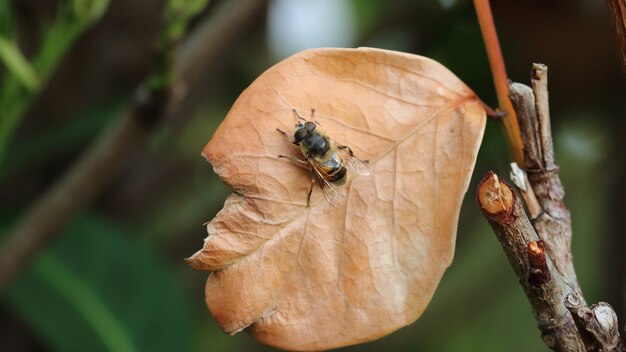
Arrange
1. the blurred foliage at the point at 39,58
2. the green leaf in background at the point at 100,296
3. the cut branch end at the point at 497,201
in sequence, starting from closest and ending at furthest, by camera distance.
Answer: the cut branch end at the point at 497,201, the blurred foliage at the point at 39,58, the green leaf in background at the point at 100,296

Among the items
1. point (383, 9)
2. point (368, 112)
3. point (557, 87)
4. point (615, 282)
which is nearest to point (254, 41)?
point (383, 9)

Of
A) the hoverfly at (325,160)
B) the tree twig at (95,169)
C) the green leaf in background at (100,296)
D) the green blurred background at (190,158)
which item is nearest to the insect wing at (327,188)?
the hoverfly at (325,160)

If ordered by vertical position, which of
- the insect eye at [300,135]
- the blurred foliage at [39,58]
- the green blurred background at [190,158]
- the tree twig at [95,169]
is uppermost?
the blurred foliage at [39,58]

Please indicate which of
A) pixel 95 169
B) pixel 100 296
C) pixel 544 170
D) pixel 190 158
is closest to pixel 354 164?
pixel 544 170

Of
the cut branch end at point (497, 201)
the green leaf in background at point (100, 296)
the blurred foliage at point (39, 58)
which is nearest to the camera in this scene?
the cut branch end at point (497, 201)

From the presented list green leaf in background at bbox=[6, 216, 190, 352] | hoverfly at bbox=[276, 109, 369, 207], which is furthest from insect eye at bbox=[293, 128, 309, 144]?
green leaf in background at bbox=[6, 216, 190, 352]

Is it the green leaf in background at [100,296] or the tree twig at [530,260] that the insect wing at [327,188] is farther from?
the green leaf in background at [100,296]

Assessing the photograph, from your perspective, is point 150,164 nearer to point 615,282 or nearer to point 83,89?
point 83,89

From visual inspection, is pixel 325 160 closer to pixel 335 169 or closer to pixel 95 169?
pixel 335 169

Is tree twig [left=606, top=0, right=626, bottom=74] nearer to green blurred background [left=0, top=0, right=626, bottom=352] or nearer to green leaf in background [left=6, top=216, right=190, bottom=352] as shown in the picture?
green blurred background [left=0, top=0, right=626, bottom=352]
